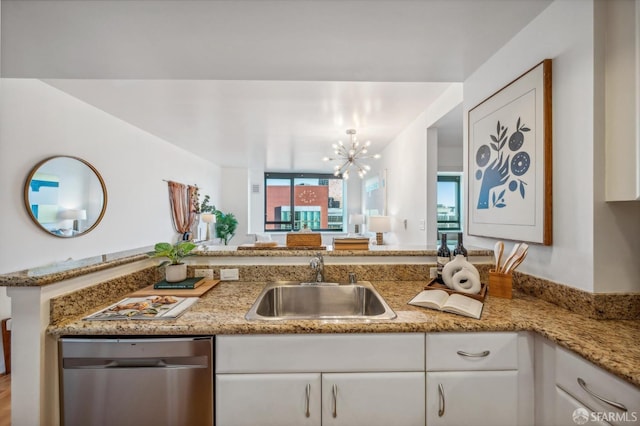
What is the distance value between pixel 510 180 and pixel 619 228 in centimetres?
49

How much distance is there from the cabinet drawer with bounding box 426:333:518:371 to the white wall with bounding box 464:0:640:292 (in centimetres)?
44

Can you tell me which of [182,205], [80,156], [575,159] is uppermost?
[80,156]

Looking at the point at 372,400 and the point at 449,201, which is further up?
the point at 449,201

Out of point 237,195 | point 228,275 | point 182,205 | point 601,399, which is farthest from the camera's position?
point 237,195

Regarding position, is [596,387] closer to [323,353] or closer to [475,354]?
[475,354]

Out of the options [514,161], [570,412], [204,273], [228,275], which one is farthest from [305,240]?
[570,412]

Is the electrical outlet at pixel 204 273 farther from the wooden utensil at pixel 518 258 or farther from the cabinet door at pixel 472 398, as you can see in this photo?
the wooden utensil at pixel 518 258

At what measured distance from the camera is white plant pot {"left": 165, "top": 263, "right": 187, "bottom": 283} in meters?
1.54

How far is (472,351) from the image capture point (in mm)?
1082

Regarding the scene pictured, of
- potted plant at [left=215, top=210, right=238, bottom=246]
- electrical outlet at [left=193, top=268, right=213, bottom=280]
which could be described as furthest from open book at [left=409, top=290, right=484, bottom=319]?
potted plant at [left=215, top=210, right=238, bottom=246]

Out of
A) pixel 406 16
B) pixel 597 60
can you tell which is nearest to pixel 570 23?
pixel 597 60

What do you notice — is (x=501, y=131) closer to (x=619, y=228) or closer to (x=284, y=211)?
(x=619, y=228)

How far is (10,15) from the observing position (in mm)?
1379

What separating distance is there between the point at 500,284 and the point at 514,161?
0.66 metres
